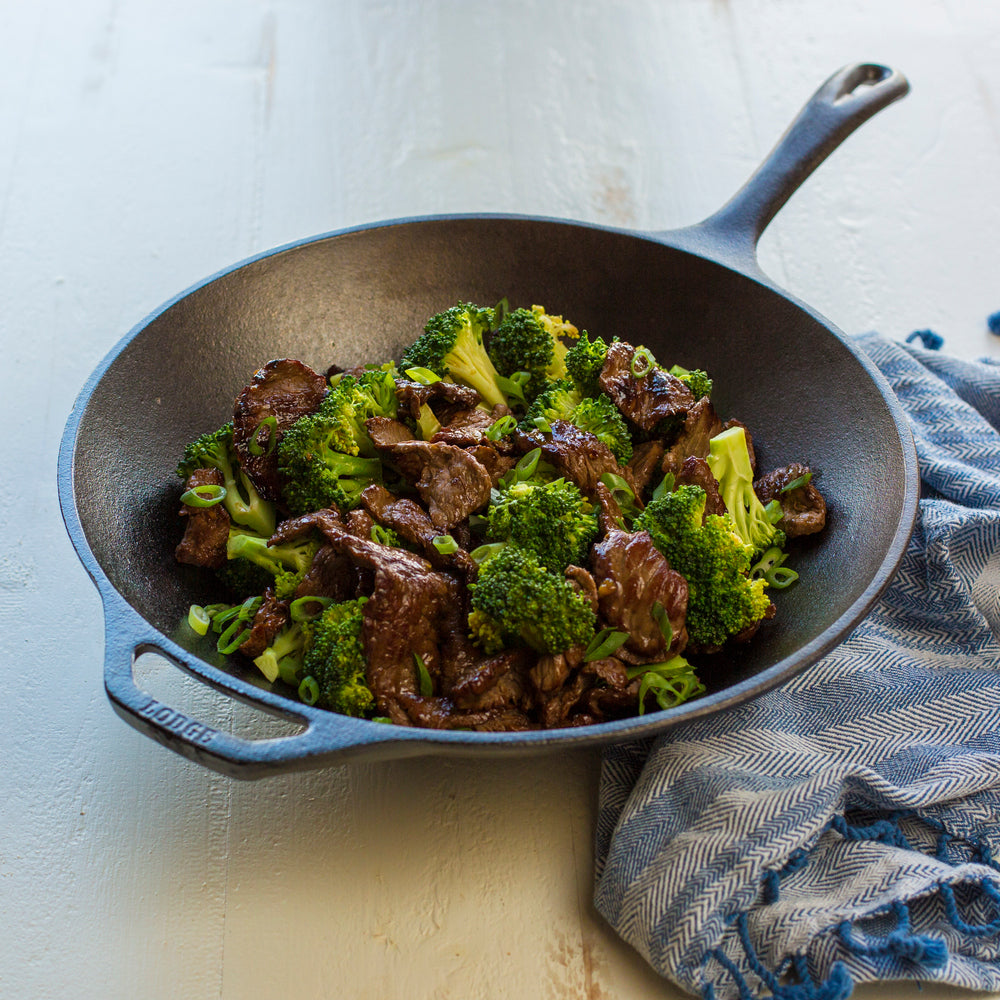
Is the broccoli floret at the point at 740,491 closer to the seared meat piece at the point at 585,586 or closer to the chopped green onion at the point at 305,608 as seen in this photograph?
the seared meat piece at the point at 585,586

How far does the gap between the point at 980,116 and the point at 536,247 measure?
2.78 meters

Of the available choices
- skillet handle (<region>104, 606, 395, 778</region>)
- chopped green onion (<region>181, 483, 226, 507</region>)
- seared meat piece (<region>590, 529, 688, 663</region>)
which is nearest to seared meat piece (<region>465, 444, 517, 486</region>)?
seared meat piece (<region>590, 529, 688, 663</region>)

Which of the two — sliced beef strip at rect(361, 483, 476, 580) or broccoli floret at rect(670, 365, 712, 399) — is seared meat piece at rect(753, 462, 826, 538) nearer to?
broccoli floret at rect(670, 365, 712, 399)

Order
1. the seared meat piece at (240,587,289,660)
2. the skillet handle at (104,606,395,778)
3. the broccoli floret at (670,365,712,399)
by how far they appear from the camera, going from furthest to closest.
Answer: the broccoli floret at (670,365,712,399) < the seared meat piece at (240,587,289,660) < the skillet handle at (104,606,395,778)

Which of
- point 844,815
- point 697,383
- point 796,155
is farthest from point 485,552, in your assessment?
point 796,155

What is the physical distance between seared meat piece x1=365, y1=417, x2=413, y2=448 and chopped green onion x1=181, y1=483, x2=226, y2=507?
373mm

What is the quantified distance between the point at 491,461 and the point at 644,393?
435 mm

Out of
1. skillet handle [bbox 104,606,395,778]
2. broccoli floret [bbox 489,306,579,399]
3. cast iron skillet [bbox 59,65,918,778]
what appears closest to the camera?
skillet handle [bbox 104,606,395,778]

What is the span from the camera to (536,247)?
10.0 ft

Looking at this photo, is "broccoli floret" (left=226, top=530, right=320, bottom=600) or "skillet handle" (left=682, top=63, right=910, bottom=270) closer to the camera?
"broccoli floret" (left=226, top=530, right=320, bottom=600)

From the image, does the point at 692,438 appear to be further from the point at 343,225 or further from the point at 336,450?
the point at 343,225

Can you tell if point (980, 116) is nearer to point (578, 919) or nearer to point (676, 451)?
point (676, 451)

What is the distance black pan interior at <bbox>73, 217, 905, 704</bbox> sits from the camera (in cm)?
234

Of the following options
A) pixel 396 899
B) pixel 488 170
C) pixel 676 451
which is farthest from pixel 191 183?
pixel 396 899
